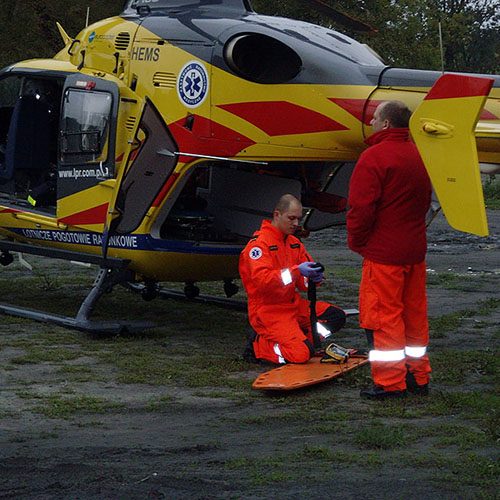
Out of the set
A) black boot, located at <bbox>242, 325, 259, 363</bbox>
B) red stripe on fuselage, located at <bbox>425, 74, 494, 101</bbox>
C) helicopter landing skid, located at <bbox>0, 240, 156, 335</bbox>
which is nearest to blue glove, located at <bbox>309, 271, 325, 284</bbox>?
black boot, located at <bbox>242, 325, 259, 363</bbox>

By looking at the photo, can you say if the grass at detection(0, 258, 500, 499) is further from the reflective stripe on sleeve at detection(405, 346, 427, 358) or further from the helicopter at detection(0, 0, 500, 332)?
the helicopter at detection(0, 0, 500, 332)

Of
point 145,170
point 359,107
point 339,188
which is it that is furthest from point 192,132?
point 339,188

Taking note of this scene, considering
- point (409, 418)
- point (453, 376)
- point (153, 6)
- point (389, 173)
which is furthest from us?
point (153, 6)

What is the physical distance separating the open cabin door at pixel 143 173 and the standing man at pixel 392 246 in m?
2.35

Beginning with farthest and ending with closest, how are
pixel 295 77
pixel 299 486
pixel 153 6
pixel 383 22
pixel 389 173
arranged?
pixel 383 22
pixel 153 6
pixel 295 77
pixel 389 173
pixel 299 486

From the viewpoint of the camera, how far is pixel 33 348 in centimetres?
826

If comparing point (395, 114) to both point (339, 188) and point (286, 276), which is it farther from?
point (339, 188)

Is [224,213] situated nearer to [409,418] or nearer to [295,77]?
[295,77]

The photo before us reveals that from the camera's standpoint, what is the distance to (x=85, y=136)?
29.7ft

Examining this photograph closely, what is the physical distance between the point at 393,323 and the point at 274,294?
1.32 m

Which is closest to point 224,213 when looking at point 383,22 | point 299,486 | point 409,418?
point 409,418

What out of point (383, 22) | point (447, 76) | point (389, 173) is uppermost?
point (383, 22)

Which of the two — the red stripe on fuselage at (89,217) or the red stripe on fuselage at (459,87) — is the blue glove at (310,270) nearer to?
the red stripe on fuselage at (459,87)

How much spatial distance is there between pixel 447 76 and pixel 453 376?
2357mm
